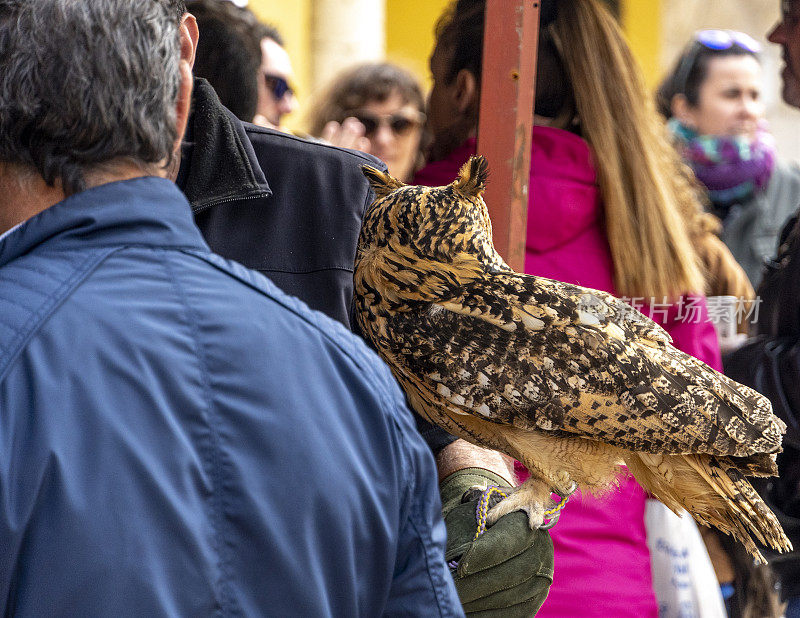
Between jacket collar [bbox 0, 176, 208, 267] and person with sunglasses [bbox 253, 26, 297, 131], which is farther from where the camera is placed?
person with sunglasses [bbox 253, 26, 297, 131]

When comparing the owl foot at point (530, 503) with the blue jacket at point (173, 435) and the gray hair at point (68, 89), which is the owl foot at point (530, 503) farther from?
the gray hair at point (68, 89)

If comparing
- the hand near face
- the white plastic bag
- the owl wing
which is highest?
the hand near face

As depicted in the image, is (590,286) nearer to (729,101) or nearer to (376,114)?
(376,114)

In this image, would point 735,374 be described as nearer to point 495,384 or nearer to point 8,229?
point 495,384

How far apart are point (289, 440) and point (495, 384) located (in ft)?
2.15


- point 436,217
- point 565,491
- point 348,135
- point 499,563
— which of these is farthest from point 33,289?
point 348,135

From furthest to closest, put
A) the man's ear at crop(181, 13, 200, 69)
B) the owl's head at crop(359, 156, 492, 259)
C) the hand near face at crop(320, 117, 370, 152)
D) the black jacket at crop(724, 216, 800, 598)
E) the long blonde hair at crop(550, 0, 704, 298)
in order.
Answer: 1. the hand near face at crop(320, 117, 370, 152)
2. the black jacket at crop(724, 216, 800, 598)
3. the long blonde hair at crop(550, 0, 704, 298)
4. the owl's head at crop(359, 156, 492, 259)
5. the man's ear at crop(181, 13, 200, 69)

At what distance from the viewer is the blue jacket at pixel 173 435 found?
2.99 feet

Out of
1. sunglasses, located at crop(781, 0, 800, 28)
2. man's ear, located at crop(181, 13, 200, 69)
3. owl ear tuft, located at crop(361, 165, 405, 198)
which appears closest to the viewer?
man's ear, located at crop(181, 13, 200, 69)

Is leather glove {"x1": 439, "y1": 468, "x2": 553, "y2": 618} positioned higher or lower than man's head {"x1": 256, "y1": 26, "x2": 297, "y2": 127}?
lower

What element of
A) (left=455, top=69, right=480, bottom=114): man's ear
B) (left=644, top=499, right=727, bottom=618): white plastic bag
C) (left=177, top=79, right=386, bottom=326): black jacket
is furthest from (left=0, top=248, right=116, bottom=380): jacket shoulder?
(left=644, top=499, right=727, bottom=618): white plastic bag

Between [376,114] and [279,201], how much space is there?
6.37 feet

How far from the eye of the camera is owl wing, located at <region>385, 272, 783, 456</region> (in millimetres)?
1600

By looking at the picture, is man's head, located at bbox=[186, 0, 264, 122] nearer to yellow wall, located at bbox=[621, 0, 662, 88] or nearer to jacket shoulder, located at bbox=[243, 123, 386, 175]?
jacket shoulder, located at bbox=[243, 123, 386, 175]
